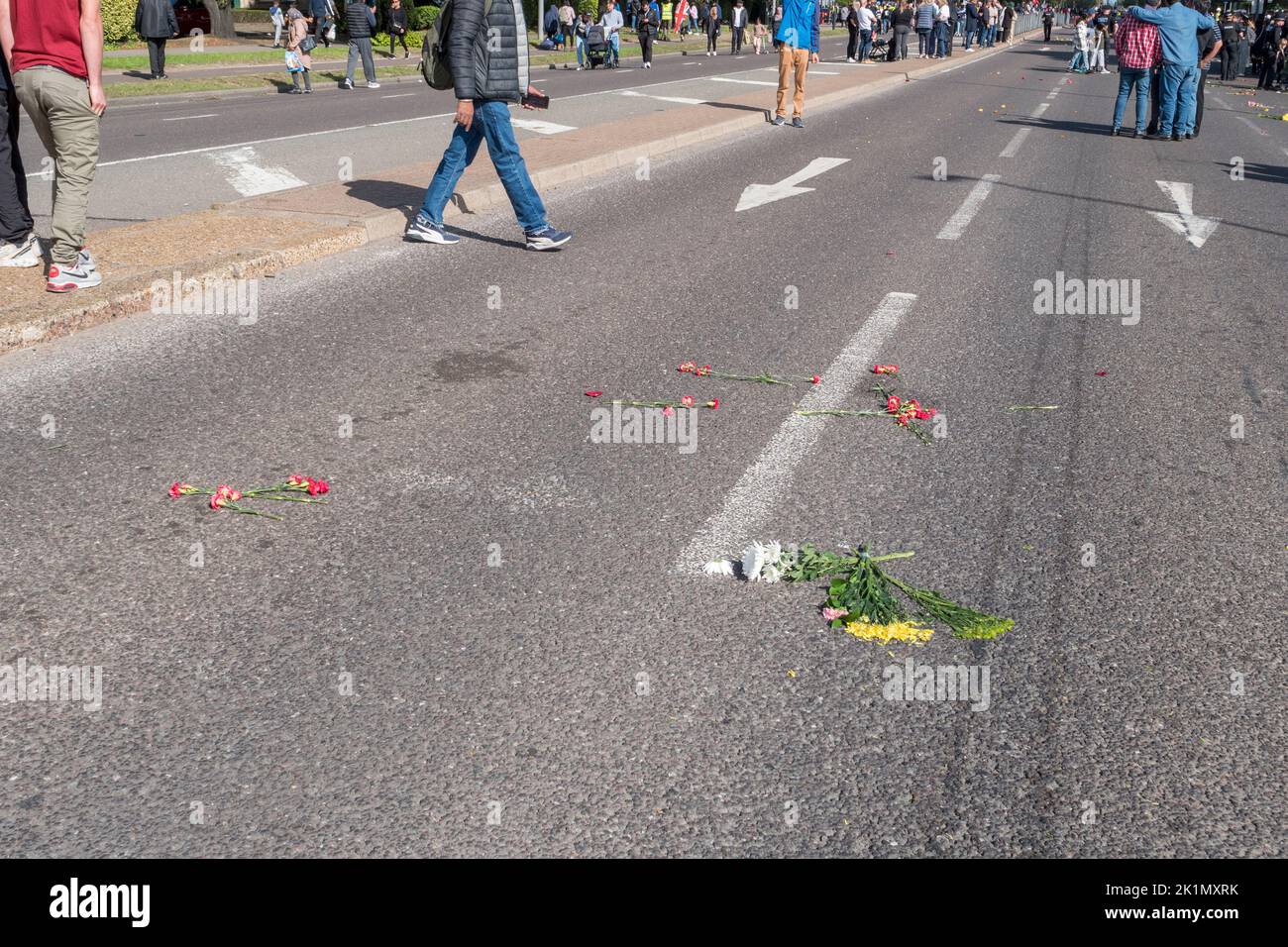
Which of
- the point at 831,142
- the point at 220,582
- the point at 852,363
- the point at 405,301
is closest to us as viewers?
the point at 220,582

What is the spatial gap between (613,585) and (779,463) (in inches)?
51.3

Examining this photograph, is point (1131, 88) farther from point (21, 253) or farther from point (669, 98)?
point (21, 253)

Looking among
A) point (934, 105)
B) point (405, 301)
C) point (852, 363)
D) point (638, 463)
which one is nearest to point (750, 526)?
point (638, 463)

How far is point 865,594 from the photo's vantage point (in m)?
3.62

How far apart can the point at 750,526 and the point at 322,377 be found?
2.57m

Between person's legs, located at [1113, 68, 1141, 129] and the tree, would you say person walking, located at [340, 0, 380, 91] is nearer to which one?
person's legs, located at [1113, 68, 1141, 129]

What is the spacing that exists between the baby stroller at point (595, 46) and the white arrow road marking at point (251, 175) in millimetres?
23714

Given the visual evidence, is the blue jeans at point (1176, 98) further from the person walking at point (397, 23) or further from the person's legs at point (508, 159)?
the person walking at point (397, 23)

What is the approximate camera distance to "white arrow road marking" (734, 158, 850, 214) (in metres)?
11.3

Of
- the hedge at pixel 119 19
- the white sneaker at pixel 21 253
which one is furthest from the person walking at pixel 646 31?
the white sneaker at pixel 21 253

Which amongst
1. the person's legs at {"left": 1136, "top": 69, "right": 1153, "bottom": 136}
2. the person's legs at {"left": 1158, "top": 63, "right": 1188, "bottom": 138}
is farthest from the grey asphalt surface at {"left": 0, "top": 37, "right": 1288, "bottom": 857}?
the person's legs at {"left": 1136, "top": 69, "right": 1153, "bottom": 136}

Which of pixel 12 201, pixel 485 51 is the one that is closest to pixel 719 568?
pixel 12 201

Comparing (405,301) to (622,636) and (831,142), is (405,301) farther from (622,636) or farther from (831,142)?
(831,142)

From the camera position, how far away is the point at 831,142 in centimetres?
1634
